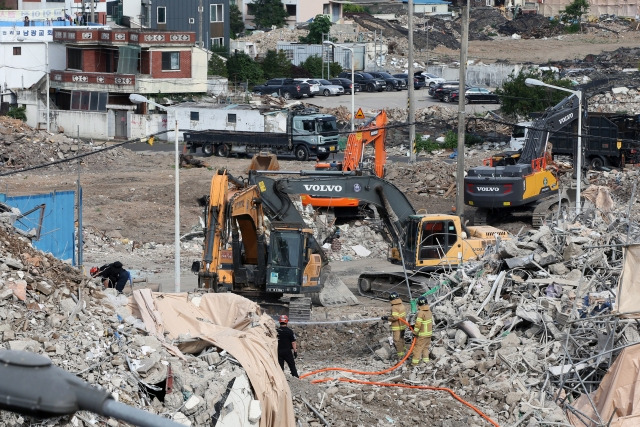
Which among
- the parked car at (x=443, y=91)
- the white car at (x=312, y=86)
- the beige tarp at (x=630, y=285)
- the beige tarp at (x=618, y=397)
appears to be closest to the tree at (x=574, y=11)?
the parked car at (x=443, y=91)

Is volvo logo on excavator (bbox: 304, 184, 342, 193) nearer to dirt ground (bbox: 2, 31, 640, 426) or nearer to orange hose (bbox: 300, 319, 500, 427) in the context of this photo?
dirt ground (bbox: 2, 31, 640, 426)

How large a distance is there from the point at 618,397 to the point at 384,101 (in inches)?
1791

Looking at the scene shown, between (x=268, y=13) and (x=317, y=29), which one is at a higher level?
(x=268, y=13)

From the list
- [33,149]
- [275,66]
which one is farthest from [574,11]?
[33,149]

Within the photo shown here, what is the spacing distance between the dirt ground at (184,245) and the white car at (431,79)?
21.9 meters

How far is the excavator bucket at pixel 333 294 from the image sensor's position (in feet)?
75.7

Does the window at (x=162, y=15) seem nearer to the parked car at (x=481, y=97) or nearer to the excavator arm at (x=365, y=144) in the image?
the parked car at (x=481, y=97)

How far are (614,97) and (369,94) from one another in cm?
1555

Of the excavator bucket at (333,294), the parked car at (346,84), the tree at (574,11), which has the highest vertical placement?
the tree at (574,11)

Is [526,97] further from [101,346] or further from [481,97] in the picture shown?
[101,346]

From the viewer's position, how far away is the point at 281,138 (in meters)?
44.9

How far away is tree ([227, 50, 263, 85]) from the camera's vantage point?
6500 cm

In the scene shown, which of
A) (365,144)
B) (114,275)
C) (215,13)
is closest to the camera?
(114,275)

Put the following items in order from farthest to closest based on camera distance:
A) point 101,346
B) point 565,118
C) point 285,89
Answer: point 285,89, point 565,118, point 101,346
